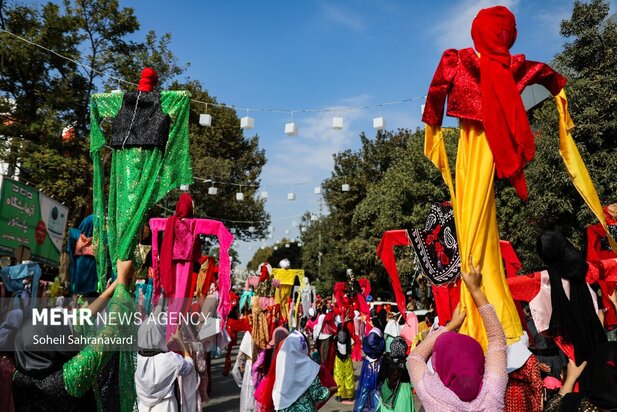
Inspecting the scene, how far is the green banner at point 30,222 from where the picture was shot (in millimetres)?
8938

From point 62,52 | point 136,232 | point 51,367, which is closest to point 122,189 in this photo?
point 136,232

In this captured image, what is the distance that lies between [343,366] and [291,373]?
6.34 meters

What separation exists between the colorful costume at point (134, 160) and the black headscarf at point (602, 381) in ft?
9.41

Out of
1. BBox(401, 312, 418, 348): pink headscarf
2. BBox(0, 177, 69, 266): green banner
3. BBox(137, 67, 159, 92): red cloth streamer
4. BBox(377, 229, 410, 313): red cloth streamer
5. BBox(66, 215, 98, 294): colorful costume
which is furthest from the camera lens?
BBox(401, 312, 418, 348): pink headscarf

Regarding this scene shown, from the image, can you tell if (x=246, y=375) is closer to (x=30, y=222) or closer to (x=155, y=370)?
(x=155, y=370)

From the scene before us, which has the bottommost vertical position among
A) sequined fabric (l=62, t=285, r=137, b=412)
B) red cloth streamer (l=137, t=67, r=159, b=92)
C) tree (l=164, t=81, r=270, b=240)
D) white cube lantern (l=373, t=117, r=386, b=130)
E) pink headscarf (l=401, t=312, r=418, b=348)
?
pink headscarf (l=401, t=312, r=418, b=348)

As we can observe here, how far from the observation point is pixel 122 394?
3705 mm

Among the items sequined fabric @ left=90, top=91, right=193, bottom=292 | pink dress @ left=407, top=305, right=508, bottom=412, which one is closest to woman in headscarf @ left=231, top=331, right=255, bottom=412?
sequined fabric @ left=90, top=91, right=193, bottom=292

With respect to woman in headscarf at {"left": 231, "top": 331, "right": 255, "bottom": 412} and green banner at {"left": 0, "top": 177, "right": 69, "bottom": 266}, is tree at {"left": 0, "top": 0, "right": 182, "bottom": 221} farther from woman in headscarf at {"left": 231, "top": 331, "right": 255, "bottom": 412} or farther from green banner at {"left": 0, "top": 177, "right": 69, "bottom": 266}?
woman in headscarf at {"left": 231, "top": 331, "right": 255, "bottom": 412}

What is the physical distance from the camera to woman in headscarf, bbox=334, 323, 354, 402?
11.3m

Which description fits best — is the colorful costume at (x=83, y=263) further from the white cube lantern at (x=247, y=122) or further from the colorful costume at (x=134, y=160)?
the white cube lantern at (x=247, y=122)

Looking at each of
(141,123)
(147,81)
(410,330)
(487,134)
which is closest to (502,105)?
(487,134)

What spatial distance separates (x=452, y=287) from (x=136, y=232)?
3.56 meters

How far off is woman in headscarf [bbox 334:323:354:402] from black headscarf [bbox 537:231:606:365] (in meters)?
8.00
